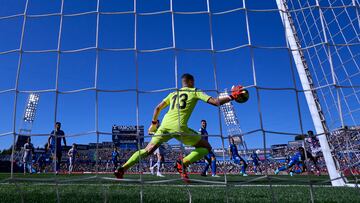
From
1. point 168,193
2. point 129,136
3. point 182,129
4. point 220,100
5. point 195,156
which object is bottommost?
point 168,193

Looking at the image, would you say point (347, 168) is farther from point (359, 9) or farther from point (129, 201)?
point (129, 201)

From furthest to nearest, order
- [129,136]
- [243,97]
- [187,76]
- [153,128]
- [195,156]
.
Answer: [153,128] → [187,76] → [195,156] → [129,136] → [243,97]

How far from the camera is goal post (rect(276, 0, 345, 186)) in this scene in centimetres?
590

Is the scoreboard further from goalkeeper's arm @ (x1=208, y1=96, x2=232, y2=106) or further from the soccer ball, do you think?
the soccer ball

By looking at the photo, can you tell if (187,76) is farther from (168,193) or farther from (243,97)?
(168,193)

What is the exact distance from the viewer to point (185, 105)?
15.9 feet

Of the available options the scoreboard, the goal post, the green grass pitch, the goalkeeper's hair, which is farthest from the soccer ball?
the goal post

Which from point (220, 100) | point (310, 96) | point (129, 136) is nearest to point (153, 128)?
point (129, 136)

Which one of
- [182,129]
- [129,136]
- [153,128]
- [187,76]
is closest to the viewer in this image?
[129,136]

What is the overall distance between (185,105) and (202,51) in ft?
3.66

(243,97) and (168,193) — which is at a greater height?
(243,97)

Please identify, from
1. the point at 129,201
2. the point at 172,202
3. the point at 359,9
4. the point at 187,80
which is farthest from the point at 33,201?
the point at 359,9

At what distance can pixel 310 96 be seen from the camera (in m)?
6.07

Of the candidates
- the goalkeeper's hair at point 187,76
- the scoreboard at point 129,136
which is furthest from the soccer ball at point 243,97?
the scoreboard at point 129,136
